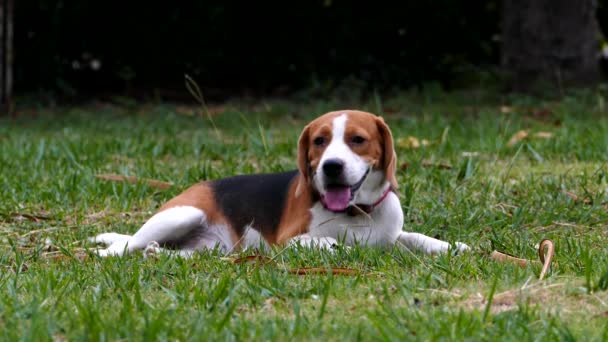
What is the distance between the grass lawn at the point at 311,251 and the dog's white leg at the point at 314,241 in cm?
15

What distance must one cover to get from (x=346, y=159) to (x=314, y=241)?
48 cm

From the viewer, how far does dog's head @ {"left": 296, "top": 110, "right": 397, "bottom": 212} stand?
5.50 m

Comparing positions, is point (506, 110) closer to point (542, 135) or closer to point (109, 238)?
point (542, 135)

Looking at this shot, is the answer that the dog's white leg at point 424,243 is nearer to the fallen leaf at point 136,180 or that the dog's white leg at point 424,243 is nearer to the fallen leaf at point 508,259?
the fallen leaf at point 508,259

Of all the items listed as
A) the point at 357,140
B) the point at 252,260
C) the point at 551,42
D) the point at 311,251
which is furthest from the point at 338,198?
the point at 551,42

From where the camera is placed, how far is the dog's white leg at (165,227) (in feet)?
19.3

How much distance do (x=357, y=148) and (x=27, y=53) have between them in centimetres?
1066

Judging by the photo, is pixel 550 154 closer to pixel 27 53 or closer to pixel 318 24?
pixel 318 24

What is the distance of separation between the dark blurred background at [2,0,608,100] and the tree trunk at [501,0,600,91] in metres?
1.39

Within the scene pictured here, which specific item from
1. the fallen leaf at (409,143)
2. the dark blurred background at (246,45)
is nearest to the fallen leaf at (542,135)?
the fallen leaf at (409,143)

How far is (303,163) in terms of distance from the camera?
5.80 m

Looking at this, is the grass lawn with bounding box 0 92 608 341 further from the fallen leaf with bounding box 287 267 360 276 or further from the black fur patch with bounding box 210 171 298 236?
the black fur patch with bounding box 210 171 298 236

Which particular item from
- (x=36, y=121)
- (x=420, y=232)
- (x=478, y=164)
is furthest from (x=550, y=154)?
(x=36, y=121)

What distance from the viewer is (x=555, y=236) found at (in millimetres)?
5824
